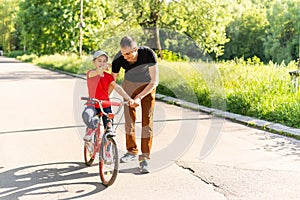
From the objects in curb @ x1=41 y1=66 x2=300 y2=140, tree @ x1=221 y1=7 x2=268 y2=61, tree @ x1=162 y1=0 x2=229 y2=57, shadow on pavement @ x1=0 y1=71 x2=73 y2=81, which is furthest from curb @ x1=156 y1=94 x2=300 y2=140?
tree @ x1=221 y1=7 x2=268 y2=61

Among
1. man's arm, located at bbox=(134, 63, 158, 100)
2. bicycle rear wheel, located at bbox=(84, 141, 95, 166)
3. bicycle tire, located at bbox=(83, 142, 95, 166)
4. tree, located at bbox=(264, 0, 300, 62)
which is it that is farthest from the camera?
tree, located at bbox=(264, 0, 300, 62)

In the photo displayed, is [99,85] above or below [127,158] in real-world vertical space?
above

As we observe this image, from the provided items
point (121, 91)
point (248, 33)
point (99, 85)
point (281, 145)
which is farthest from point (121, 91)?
point (248, 33)

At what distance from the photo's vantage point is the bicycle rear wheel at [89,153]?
5352 millimetres

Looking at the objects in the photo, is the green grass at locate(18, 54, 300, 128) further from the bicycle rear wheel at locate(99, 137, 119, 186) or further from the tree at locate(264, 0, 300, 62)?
the tree at locate(264, 0, 300, 62)

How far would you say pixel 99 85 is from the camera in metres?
5.11

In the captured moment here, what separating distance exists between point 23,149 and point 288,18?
164 ft

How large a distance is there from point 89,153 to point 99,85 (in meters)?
1.05

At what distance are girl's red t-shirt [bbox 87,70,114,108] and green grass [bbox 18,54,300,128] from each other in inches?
58.4

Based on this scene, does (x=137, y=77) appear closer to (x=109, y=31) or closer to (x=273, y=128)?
(x=273, y=128)

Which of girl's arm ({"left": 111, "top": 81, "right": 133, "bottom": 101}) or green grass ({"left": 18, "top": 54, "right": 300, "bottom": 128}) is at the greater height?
girl's arm ({"left": 111, "top": 81, "right": 133, "bottom": 101})

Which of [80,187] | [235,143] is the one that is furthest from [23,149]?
[235,143]

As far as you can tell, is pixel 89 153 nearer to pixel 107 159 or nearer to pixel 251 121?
pixel 107 159

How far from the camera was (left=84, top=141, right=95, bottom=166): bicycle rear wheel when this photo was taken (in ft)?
17.6
